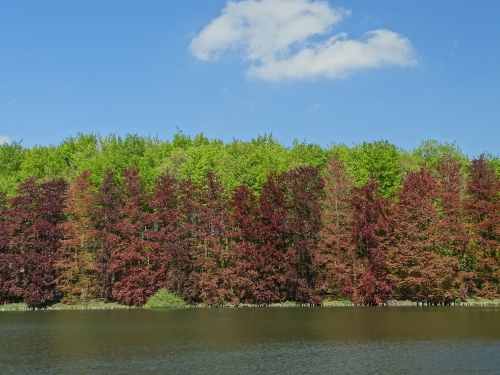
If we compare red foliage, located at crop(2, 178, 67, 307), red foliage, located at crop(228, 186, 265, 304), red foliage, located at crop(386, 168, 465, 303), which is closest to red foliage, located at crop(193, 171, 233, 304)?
red foliage, located at crop(228, 186, 265, 304)

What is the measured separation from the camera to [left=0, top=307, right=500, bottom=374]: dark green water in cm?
2327

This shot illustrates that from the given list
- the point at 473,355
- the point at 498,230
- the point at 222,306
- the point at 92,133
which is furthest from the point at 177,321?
the point at 92,133

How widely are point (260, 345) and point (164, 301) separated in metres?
30.4

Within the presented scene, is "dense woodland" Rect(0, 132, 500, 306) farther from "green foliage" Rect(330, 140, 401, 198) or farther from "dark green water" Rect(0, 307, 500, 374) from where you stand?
"dark green water" Rect(0, 307, 500, 374)

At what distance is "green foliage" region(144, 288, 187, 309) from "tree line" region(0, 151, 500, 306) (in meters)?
0.89

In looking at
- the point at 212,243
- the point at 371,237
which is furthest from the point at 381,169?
the point at 212,243

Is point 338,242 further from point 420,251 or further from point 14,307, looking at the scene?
point 14,307

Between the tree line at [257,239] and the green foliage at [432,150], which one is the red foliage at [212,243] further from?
the green foliage at [432,150]

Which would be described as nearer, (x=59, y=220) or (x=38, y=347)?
(x=38, y=347)

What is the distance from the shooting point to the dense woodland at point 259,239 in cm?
5684

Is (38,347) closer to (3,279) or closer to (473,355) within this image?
(473,355)

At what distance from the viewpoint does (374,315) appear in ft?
143

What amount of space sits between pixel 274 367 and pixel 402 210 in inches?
1499

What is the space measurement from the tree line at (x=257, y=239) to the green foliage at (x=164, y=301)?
A: 0.89 metres
